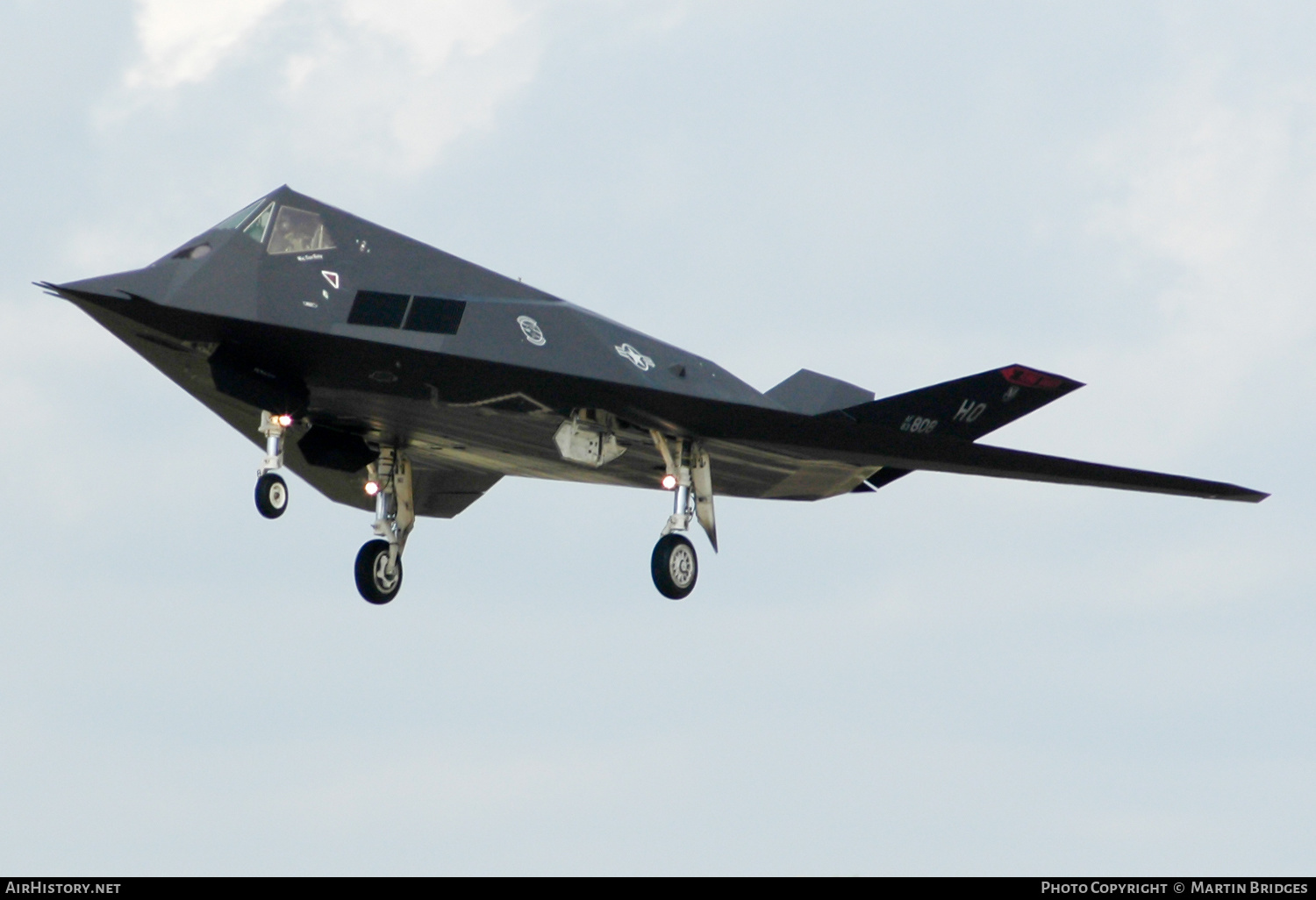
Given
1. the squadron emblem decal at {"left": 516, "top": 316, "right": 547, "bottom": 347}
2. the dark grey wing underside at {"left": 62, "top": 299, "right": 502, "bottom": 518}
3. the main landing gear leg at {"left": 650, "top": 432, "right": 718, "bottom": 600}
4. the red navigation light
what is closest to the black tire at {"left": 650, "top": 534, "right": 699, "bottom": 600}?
the main landing gear leg at {"left": 650, "top": 432, "right": 718, "bottom": 600}

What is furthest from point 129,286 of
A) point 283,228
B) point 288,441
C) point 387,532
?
point 387,532

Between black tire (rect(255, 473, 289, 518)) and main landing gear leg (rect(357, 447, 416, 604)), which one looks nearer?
black tire (rect(255, 473, 289, 518))

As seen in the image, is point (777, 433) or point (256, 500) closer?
point (256, 500)

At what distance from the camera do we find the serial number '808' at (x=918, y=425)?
2406cm

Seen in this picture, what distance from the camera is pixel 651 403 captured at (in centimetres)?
2345

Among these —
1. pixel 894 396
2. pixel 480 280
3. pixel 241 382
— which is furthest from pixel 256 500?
pixel 894 396

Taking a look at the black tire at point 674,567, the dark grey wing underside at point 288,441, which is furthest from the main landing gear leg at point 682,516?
the dark grey wing underside at point 288,441

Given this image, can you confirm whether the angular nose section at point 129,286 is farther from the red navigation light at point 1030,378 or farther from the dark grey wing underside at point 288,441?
the red navigation light at point 1030,378

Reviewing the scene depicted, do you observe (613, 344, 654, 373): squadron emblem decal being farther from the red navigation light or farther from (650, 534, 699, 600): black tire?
the red navigation light

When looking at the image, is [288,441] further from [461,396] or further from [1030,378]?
[1030,378]

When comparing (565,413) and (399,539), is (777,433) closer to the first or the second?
(565,413)

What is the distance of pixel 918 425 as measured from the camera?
24.1 meters

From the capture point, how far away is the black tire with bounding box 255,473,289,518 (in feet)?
70.7
